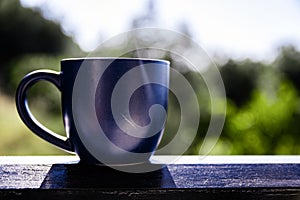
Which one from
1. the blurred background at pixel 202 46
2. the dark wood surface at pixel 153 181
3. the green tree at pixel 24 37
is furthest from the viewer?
the green tree at pixel 24 37

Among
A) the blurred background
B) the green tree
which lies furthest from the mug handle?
the green tree

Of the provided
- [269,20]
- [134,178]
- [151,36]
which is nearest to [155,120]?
[134,178]

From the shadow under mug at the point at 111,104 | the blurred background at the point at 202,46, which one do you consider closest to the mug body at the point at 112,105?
the shadow under mug at the point at 111,104

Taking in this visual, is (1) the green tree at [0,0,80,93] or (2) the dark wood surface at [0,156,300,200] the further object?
(1) the green tree at [0,0,80,93]

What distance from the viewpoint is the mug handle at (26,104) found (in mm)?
447

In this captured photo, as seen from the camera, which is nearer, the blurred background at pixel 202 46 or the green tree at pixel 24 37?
the blurred background at pixel 202 46

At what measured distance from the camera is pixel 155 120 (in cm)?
44

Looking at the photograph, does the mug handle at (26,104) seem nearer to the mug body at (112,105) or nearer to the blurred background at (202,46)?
the mug body at (112,105)

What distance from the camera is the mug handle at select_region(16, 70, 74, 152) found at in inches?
17.6

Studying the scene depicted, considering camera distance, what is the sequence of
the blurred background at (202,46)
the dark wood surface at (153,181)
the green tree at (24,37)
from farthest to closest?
the green tree at (24,37), the blurred background at (202,46), the dark wood surface at (153,181)

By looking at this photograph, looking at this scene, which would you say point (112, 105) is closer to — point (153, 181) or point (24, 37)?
point (153, 181)

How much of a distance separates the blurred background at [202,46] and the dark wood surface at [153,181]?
0.61m

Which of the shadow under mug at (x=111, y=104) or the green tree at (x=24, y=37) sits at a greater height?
the shadow under mug at (x=111, y=104)

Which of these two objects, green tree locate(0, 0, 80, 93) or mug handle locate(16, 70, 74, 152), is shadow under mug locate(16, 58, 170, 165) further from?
green tree locate(0, 0, 80, 93)
